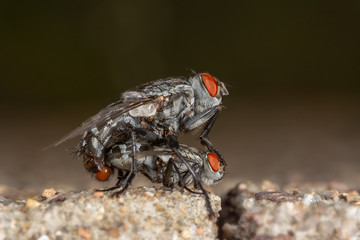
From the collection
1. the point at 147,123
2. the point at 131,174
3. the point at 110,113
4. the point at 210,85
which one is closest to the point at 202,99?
the point at 210,85

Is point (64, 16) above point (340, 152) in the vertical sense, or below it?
above

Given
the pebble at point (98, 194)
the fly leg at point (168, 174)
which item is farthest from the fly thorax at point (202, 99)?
the pebble at point (98, 194)

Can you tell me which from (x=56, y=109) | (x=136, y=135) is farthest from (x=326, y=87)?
(x=136, y=135)

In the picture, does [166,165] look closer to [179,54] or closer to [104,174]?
[104,174]

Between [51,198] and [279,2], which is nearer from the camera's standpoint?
[51,198]

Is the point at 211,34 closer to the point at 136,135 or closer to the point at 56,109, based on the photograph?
the point at 56,109

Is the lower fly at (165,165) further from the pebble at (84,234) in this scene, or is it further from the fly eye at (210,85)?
the pebble at (84,234)
